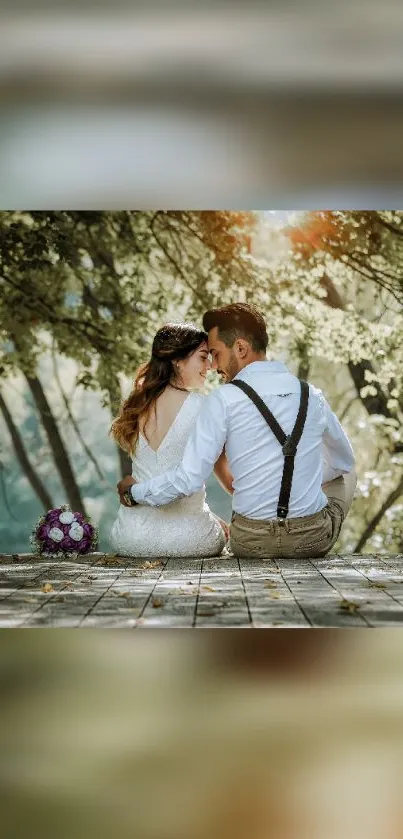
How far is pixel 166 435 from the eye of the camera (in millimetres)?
5004

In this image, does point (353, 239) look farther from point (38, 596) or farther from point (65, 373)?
point (38, 596)

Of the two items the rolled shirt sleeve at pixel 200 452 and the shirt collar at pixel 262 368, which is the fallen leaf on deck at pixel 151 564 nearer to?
the rolled shirt sleeve at pixel 200 452

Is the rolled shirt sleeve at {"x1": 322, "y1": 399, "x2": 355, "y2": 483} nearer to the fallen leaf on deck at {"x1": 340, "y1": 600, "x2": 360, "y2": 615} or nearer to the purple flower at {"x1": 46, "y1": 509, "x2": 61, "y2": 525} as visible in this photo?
the purple flower at {"x1": 46, "y1": 509, "x2": 61, "y2": 525}

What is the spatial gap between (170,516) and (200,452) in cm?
46

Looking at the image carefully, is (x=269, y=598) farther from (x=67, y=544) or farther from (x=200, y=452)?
(x=67, y=544)

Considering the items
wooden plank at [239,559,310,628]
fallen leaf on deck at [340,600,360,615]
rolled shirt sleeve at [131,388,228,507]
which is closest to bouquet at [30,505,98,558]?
rolled shirt sleeve at [131,388,228,507]

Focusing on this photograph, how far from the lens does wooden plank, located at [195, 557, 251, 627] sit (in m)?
2.94

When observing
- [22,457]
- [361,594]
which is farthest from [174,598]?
[22,457]

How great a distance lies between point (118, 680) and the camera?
8.04ft
